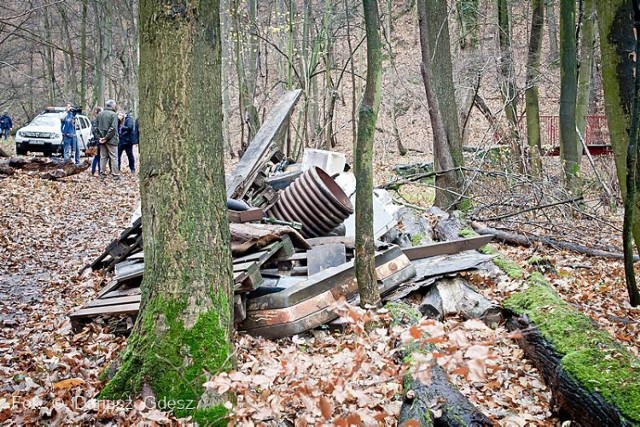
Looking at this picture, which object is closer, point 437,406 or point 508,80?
point 437,406

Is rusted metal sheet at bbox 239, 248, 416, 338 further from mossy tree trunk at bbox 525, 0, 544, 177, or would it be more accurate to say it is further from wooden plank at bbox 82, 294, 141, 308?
mossy tree trunk at bbox 525, 0, 544, 177

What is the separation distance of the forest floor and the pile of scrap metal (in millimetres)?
295

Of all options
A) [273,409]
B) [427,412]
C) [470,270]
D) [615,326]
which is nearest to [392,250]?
[470,270]

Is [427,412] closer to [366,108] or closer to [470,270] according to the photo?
[366,108]

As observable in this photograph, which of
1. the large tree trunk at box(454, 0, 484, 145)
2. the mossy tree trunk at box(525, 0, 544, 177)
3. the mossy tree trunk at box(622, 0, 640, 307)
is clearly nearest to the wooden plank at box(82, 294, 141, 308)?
the mossy tree trunk at box(622, 0, 640, 307)

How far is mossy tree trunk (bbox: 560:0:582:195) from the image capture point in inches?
468

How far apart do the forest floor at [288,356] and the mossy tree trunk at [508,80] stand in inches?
125

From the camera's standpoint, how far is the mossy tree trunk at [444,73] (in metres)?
11.5

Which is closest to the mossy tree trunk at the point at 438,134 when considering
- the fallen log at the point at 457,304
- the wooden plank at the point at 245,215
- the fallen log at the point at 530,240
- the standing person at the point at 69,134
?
the fallen log at the point at 530,240

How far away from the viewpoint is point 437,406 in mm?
3930

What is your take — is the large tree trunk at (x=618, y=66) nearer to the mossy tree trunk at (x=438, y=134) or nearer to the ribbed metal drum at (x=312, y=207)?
the ribbed metal drum at (x=312, y=207)

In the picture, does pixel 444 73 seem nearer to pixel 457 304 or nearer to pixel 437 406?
pixel 457 304

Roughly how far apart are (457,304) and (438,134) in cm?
500

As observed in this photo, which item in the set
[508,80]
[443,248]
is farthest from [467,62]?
[443,248]
